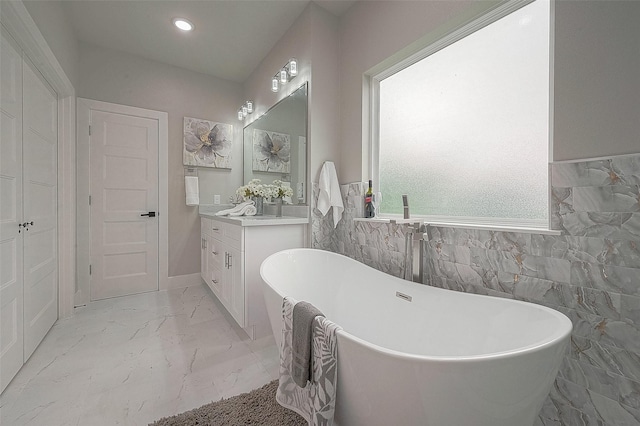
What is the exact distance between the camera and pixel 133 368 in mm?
1639

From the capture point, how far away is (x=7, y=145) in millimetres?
1478

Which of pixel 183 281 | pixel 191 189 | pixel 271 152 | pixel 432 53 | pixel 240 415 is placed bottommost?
pixel 240 415

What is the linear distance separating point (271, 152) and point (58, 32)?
1.90 meters

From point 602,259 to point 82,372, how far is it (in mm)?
2738

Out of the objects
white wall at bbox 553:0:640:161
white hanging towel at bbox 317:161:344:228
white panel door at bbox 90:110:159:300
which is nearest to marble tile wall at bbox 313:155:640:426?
white wall at bbox 553:0:640:161

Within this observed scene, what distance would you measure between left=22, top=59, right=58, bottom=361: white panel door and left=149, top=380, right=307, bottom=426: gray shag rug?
4.35 feet

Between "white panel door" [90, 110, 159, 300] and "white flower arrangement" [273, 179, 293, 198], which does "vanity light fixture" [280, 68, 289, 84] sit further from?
"white panel door" [90, 110, 159, 300]

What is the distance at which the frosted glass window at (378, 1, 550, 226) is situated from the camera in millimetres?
1287

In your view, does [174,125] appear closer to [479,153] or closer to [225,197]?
[225,197]

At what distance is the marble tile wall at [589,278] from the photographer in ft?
3.10

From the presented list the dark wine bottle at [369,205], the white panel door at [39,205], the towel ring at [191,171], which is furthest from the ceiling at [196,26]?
the dark wine bottle at [369,205]

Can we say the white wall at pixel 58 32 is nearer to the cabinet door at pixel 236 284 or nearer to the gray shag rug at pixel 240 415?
the cabinet door at pixel 236 284

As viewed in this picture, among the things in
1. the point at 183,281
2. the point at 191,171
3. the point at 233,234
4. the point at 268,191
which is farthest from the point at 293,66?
the point at 183,281

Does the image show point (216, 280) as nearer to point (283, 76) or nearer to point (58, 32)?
point (283, 76)
